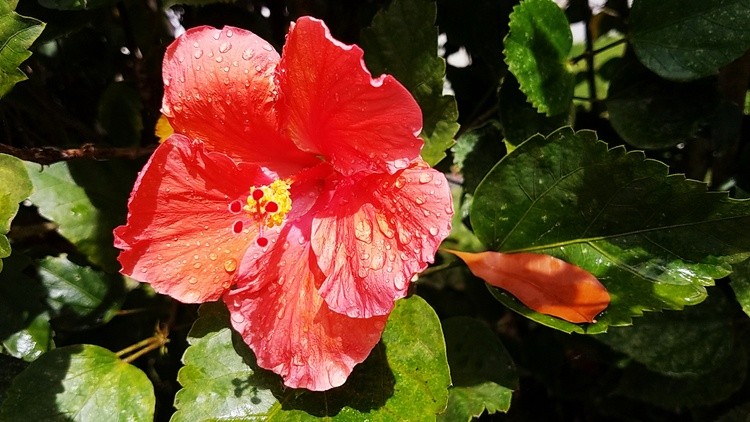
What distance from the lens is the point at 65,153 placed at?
0.86 meters

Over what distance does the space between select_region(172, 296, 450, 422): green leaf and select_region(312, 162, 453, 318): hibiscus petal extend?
0.15m

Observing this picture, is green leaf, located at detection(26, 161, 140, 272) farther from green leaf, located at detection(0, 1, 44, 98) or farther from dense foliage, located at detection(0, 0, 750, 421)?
green leaf, located at detection(0, 1, 44, 98)

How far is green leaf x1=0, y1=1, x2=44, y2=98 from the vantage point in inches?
30.2

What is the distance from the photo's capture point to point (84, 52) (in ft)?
3.87

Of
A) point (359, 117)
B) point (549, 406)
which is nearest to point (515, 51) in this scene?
point (359, 117)

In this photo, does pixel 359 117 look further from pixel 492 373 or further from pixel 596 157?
pixel 492 373

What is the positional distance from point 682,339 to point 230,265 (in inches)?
29.0

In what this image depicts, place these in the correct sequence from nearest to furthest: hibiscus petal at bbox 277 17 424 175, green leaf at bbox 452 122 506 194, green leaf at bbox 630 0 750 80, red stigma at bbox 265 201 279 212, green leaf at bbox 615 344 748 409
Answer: hibiscus petal at bbox 277 17 424 175, red stigma at bbox 265 201 279 212, green leaf at bbox 630 0 750 80, green leaf at bbox 452 122 506 194, green leaf at bbox 615 344 748 409

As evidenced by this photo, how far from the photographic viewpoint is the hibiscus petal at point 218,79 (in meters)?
0.73

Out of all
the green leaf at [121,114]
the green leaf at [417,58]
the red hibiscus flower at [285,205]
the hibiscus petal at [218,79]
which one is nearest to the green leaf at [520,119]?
the green leaf at [417,58]

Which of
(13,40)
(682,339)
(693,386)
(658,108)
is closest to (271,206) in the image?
(13,40)

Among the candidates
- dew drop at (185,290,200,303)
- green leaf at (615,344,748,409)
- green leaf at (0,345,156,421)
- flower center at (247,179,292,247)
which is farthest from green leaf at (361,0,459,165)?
green leaf at (615,344,748,409)

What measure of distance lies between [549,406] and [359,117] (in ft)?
3.34

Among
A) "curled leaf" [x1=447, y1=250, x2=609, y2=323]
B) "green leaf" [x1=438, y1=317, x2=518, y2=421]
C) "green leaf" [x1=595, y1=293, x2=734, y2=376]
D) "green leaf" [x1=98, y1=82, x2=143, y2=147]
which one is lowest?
"green leaf" [x1=595, y1=293, x2=734, y2=376]
